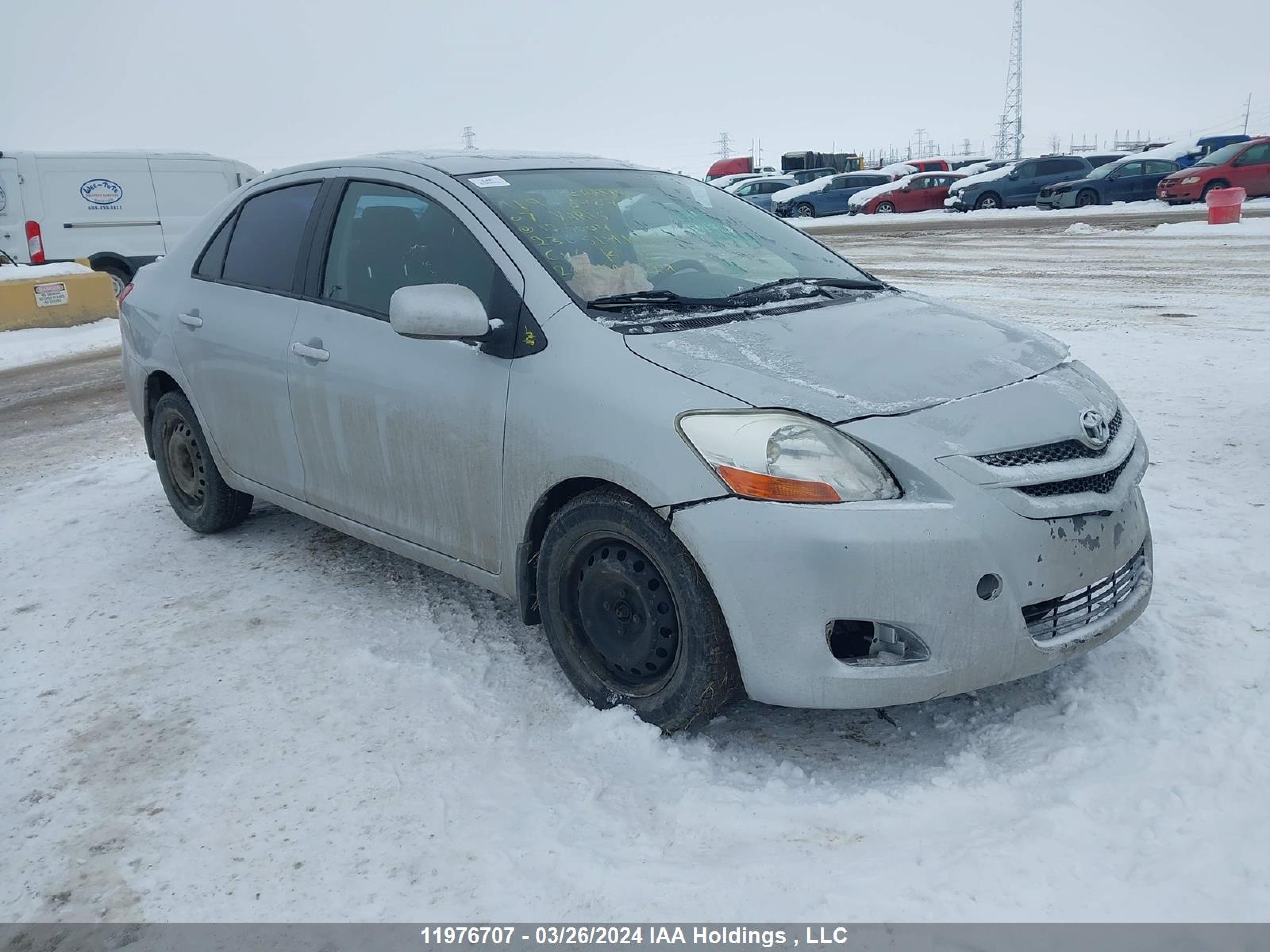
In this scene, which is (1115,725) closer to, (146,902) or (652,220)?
(652,220)

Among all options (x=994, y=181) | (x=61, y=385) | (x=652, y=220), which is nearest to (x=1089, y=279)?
(x=652, y=220)

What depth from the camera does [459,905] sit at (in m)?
2.45

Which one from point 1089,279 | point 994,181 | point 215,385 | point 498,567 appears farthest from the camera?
point 994,181

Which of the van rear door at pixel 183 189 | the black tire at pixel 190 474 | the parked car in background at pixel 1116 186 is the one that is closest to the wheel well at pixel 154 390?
the black tire at pixel 190 474

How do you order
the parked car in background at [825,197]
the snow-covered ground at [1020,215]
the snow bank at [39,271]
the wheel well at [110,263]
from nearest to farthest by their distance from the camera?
the snow bank at [39,271], the wheel well at [110,263], the snow-covered ground at [1020,215], the parked car in background at [825,197]

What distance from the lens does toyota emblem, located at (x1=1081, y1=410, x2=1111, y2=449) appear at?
2.97m

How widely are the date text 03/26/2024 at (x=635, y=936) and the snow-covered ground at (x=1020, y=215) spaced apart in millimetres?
21868

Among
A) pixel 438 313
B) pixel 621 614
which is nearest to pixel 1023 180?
pixel 438 313

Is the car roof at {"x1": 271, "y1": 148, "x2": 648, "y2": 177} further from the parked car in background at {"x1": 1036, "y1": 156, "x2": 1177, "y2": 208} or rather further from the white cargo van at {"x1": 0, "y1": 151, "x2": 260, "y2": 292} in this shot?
the parked car in background at {"x1": 1036, "y1": 156, "x2": 1177, "y2": 208}

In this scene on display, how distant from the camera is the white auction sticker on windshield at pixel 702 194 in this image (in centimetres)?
424

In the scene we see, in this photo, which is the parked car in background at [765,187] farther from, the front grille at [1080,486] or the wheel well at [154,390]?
the front grille at [1080,486]

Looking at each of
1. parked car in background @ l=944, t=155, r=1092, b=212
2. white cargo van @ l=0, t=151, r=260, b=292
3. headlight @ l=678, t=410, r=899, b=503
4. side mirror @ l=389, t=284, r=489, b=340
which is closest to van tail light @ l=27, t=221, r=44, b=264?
white cargo van @ l=0, t=151, r=260, b=292

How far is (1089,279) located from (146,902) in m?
12.4

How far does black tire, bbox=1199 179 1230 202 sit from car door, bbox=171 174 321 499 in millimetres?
24408
